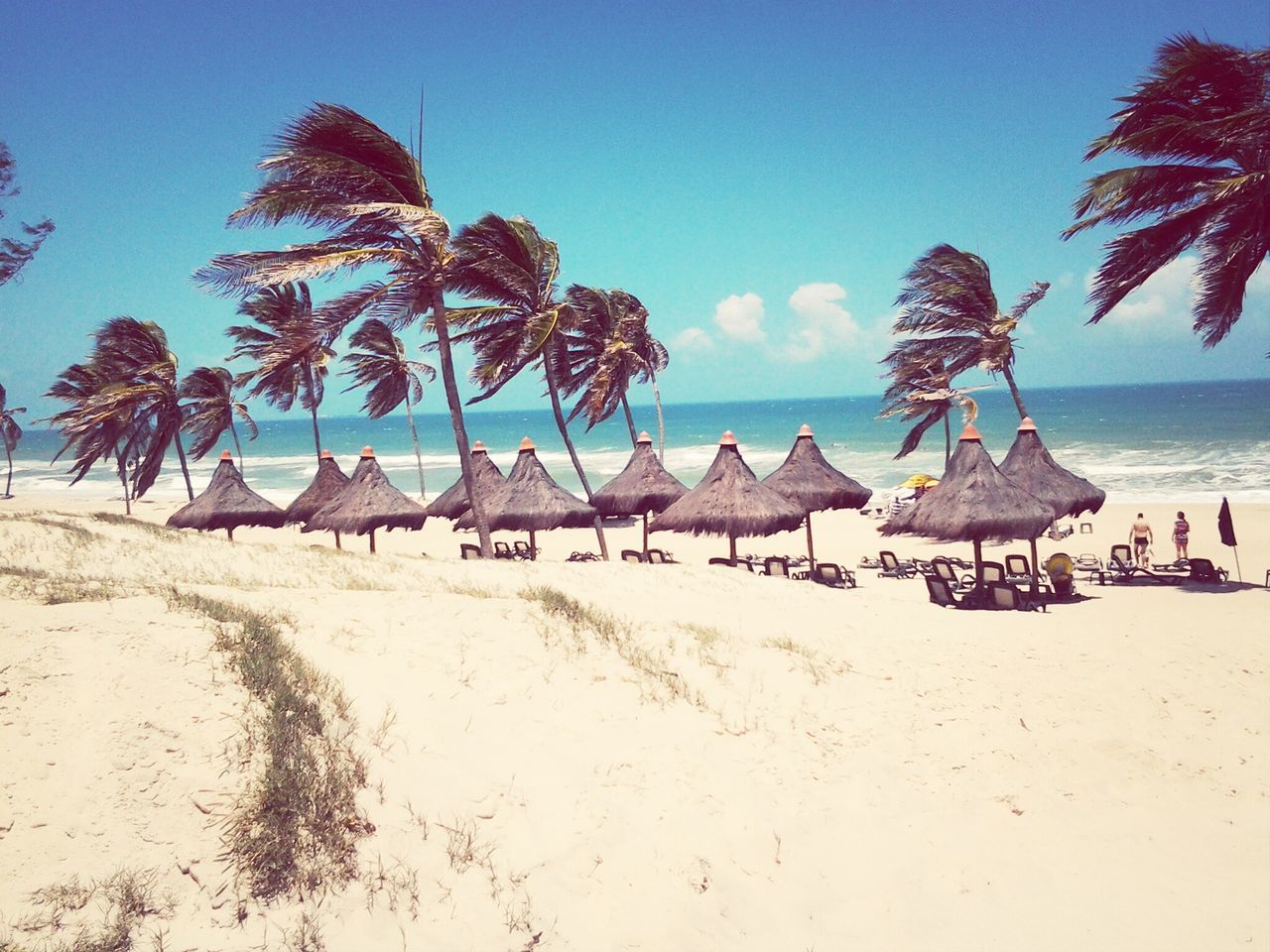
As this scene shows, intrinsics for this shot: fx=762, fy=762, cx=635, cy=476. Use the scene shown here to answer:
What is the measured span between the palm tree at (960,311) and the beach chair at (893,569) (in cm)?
635

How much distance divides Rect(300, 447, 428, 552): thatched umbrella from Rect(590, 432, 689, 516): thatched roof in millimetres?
3893

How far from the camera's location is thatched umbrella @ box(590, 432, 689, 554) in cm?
1605

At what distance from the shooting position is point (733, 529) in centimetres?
1338

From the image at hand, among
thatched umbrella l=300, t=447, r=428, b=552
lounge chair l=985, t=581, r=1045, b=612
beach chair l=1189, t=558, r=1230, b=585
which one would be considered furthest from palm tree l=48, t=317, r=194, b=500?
beach chair l=1189, t=558, r=1230, b=585

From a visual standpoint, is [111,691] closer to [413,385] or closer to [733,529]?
[733,529]

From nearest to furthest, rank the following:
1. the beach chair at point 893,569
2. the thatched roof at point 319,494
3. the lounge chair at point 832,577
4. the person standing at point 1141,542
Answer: the lounge chair at point 832,577 < the person standing at point 1141,542 < the beach chair at point 893,569 < the thatched roof at point 319,494

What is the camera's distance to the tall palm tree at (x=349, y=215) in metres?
9.99

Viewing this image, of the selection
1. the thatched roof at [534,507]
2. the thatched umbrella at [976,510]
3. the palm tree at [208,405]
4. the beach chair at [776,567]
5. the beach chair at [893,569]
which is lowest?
the beach chair at [893,569]

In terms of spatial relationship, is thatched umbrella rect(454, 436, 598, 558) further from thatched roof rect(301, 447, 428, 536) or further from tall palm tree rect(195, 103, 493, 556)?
tall palm tree rect(195, 103, 493, 556)

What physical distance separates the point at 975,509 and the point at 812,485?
12.3ft

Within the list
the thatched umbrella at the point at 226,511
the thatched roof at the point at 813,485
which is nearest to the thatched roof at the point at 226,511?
the thatched umbrella at the point at 226,511

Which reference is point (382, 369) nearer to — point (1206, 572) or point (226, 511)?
point (226, 511)

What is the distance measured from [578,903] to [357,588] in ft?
14.7

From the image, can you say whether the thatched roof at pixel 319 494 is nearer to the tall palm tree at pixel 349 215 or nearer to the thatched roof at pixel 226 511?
the thatched roof at pixel 226 511
